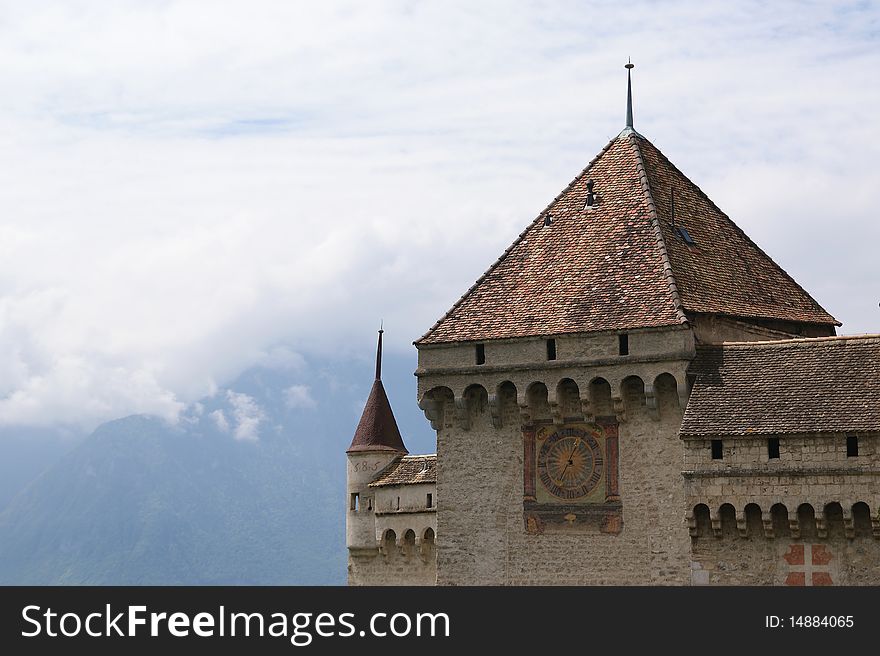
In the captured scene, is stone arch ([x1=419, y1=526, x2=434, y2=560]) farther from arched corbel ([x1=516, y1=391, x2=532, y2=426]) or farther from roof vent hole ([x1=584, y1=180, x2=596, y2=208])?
roof vent hole ([x1=584, y1=180, x2=596, y2=208])

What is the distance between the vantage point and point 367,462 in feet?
157

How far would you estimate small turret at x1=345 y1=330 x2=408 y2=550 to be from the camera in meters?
46.7

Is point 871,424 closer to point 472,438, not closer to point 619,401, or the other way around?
point 619,401

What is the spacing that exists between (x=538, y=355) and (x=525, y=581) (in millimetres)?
4129

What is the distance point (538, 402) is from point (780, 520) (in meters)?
5.35

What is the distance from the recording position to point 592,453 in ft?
113

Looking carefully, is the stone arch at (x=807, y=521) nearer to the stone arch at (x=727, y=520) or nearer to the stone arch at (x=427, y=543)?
the stone arch at (x=727, y=520)

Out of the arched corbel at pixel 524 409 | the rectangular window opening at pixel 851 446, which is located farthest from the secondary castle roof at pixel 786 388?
the arched corbel at pixel 524 409

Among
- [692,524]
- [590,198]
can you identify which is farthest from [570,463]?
[590,198]

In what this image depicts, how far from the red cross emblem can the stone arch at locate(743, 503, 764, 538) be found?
580 mm

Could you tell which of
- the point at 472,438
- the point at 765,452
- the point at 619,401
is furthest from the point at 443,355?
the point at 765,452

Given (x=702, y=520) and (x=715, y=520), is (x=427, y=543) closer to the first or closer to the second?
(x=702, y=520)

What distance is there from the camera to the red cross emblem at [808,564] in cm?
3164

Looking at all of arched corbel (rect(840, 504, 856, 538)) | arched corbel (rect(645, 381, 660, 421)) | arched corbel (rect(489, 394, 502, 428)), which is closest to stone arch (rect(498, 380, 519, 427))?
arched corbel (rect(489, 394, 502, 428))
